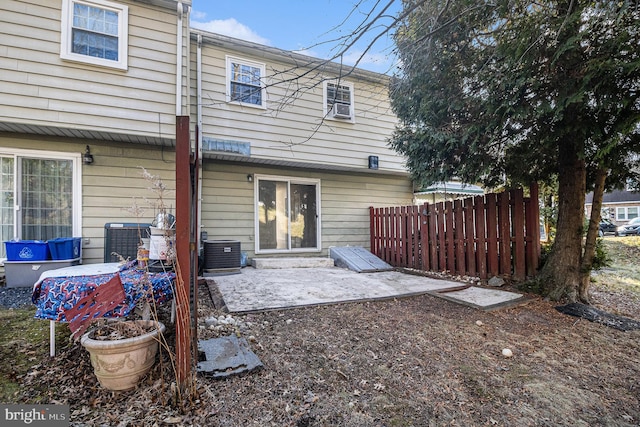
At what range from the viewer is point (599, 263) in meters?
4.77

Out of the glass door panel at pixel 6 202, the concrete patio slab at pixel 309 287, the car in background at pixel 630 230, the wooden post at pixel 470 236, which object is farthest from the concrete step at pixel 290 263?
the car in background at pixel 630 230

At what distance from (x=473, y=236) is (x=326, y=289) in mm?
2850

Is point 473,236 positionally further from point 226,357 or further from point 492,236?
point 226,357

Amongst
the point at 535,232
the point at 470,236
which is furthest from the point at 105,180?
the point at 535,232

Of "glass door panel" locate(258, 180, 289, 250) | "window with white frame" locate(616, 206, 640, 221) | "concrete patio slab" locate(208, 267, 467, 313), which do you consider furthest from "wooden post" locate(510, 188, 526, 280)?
"window with white frame" locate(616, 206, 640, 221)

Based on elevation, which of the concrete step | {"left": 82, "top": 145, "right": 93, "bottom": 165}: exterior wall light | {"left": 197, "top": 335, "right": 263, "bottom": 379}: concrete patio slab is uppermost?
{"left": 82, "top": 145, "right": 93, "bottom": 165}: exterior wall light

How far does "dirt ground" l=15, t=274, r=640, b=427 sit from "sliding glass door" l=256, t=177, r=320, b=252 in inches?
154

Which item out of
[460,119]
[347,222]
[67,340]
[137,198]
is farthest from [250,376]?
[347,222]

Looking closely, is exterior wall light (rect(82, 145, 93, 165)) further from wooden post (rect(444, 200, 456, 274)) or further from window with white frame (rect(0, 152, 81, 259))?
wooden post (rect(444, 200, 456, 274))

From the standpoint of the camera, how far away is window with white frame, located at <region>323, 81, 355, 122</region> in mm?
7703

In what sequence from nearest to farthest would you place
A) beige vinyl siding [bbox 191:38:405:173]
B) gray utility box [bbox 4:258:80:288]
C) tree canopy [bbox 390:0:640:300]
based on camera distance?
tree canopy [bbox 390:0:640:300]
gray utility box [bbox 4:258:80:288]
beige vinyl siding [bbox 191:38:405:173]

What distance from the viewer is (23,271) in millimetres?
4703

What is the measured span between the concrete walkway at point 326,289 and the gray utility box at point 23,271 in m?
→ 2.52

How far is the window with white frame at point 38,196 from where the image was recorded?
5.02 metres
